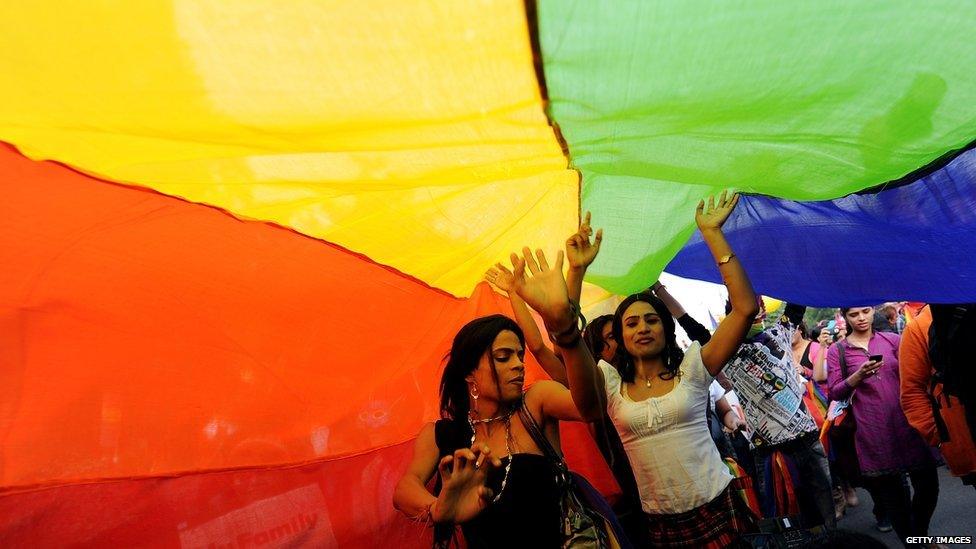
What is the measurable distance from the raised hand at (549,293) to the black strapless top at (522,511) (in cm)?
51

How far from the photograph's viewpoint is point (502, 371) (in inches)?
97.6

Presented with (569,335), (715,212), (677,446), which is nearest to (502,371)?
(569,335)

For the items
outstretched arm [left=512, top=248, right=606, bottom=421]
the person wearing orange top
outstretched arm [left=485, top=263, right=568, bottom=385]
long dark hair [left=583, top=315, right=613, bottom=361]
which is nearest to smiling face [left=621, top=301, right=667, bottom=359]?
outstretched arm [left=485, top=263, right=568, bottom=385]

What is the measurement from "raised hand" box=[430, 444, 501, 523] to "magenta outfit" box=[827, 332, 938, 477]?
3682 millimetres

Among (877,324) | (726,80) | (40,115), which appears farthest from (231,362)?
(877,324)

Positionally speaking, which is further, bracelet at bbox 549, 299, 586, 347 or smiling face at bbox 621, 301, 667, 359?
smiling face at bbox 621, 301, 667, 359

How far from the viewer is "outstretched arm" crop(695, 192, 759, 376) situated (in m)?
2.48

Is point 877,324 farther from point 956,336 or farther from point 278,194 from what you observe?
point 278,194

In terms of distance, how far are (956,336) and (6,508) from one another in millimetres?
3990

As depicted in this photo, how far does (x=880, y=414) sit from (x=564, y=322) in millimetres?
3833

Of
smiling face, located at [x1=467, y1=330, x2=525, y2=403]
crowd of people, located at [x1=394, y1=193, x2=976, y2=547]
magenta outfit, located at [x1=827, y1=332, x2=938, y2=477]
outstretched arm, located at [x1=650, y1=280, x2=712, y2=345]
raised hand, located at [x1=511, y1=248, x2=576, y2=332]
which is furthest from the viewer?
magenta outfit, located at [x1=827, y1=332, x2=938, y2=477]

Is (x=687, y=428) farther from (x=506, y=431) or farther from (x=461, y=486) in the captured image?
(x=461, y=486)

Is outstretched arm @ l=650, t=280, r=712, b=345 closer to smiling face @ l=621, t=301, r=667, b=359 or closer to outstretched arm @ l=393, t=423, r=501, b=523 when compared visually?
smiling face @ l=621, t=301, r=667, b=359

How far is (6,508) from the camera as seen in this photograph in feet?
6.68
